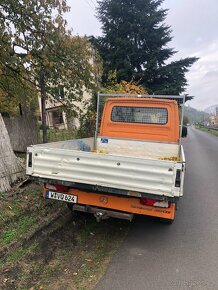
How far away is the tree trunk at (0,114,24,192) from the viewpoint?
5281mm

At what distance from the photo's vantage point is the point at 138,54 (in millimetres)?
18516

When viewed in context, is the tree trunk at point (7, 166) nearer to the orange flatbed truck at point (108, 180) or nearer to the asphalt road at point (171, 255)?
the orange flatbed truck at point (108, 180)

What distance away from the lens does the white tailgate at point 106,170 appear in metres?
3.35

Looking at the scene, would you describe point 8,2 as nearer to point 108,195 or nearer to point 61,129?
point 108,195

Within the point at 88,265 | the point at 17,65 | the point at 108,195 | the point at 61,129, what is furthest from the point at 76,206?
the point at 61,129

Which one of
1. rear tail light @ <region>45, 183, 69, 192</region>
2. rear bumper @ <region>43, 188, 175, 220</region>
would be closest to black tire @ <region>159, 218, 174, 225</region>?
rear bumper @ <region>43, 188, 175, 220</region>

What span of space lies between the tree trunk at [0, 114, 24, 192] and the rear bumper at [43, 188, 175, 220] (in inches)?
70.7

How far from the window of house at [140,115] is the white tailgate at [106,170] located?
2593mm

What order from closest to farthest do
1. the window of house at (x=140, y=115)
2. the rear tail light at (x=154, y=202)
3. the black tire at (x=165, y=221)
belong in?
the rear tail light at (x=154, y=202) < the black tire at (x=165, y=221) < the window of house at (x=140, y=115)

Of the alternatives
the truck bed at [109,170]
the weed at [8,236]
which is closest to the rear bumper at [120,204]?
the truck bed at [109,170]

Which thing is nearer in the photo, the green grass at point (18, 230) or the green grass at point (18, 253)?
the green grass at point (18, 253)

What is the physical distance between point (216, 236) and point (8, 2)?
663 centimetres

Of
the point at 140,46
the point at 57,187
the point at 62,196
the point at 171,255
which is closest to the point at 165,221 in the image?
the point at 171,255

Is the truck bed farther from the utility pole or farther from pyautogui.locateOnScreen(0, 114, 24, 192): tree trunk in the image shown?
the utility pole
